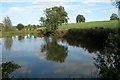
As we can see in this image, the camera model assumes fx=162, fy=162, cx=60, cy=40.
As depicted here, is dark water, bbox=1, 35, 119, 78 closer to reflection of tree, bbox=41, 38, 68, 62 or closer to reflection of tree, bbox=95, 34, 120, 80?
reflection of tree, bbox=41, 38, 68, 62

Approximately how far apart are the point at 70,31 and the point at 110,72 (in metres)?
21.4

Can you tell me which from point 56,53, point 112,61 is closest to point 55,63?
point 56,53

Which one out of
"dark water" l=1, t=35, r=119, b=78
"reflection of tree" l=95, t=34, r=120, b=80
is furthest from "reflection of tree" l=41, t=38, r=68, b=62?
"reflection of tree" l=95, t=34, r=120, b=80

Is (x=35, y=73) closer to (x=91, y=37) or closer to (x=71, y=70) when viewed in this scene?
(x=71, y=70)

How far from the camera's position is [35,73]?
677cm

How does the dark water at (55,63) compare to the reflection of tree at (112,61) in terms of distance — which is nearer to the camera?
the reflection of tree at (112,61)

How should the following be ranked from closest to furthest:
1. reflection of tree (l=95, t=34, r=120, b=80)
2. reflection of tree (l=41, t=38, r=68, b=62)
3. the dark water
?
reflection of tree (l=95, t=34, r=120, b=80) → the dark water → reflection of tree (l=41, t=38, r=68, b=62)

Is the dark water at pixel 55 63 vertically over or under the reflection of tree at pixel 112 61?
under

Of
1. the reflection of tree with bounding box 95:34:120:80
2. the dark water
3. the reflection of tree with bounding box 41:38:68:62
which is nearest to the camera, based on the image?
the reflection of tree with bounding box 95:34:120:80

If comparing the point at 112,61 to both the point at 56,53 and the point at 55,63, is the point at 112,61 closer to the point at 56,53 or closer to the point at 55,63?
the point at 55,63

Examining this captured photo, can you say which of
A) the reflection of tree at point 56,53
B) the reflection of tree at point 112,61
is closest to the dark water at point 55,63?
the reflection of tree at point 56,53

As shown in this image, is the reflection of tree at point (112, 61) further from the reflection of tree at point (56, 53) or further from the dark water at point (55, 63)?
the reflection of tree at point (56, 53)

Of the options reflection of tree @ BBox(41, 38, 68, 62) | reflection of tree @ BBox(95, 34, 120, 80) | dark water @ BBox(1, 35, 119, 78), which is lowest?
dark water @ BBox(1, 35, 119, 78)

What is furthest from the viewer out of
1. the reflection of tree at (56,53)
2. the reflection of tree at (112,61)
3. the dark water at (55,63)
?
the reflection of tree at (56,53)
